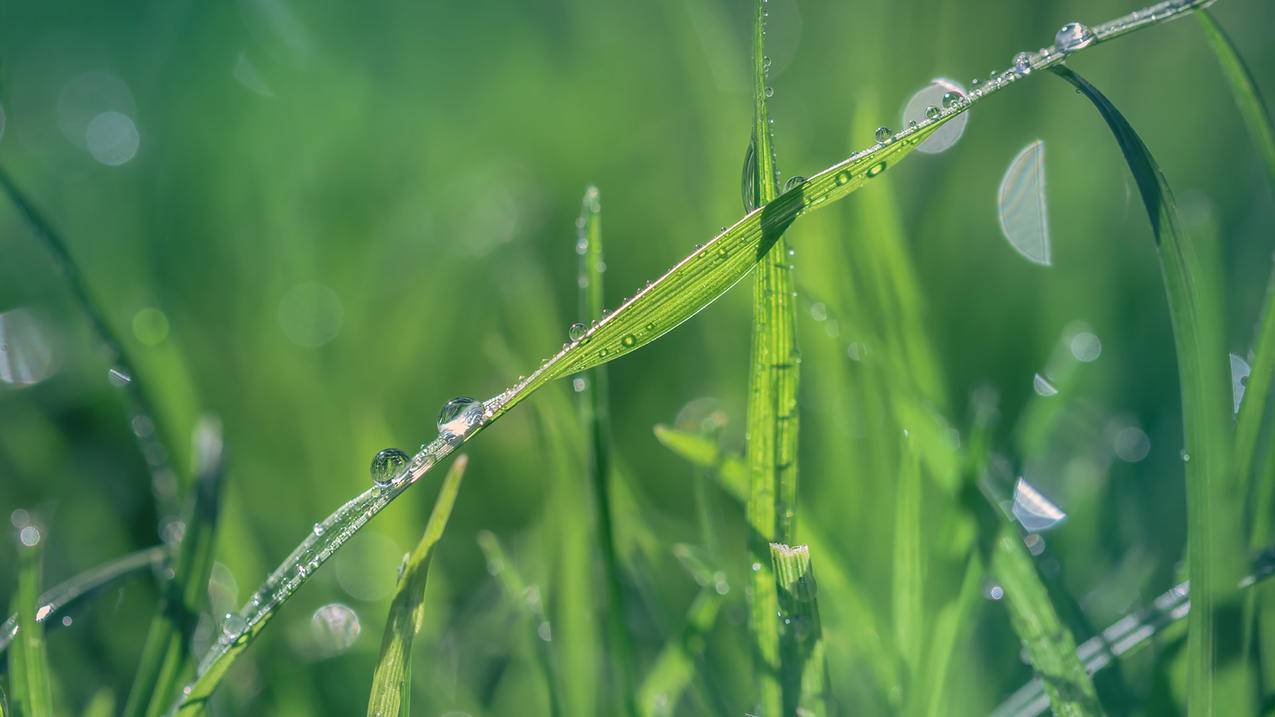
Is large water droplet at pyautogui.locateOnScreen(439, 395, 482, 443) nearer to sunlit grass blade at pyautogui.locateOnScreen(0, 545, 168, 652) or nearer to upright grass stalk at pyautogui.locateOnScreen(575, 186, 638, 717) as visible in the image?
upright grass stalk at pyautogui.locateOnScreen(575, 186, 638, 717)

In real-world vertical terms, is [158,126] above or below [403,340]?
above

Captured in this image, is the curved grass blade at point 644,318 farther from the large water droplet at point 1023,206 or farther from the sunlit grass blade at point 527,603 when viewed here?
the large water droplet at point 1023,206

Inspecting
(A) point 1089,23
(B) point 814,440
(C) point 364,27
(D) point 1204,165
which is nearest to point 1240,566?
(B) point 814,440

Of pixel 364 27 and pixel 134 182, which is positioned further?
pixel 364 27

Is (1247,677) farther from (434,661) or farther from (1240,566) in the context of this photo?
(434,661)

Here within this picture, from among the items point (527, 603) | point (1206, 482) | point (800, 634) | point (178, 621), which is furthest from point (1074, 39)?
point (178, 621)

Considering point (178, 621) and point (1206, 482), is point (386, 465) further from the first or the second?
point (1206, 482)

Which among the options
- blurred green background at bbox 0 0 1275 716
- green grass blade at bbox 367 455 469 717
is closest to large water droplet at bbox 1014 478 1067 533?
blurred green background at bbox 0 0 1275 716
